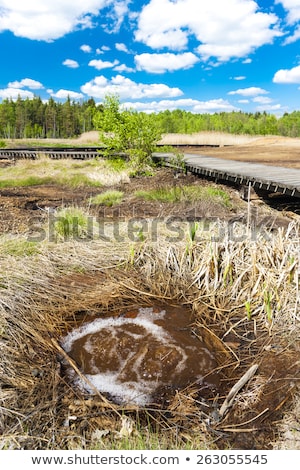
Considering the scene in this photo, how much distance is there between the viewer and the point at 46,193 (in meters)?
9.27

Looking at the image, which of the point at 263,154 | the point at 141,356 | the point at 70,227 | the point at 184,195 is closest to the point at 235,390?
the point at 141,356

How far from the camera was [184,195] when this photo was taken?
7.88m

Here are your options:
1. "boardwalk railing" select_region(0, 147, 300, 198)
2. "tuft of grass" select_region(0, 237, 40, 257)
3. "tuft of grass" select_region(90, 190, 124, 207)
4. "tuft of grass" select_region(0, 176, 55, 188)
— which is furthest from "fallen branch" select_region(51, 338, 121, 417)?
"tuft of grass" select_region(0, 176, 55, 188)

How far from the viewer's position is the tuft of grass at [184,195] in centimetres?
749

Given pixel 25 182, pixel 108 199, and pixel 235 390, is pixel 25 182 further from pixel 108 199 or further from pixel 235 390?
pixel 235 390

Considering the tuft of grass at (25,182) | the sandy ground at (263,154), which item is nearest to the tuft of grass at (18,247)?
the tuft of grass at (25,182)

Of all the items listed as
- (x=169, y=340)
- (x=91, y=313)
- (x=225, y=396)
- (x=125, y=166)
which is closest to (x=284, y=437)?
(x=225, y=396)

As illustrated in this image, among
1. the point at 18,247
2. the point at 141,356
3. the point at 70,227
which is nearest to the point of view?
the point at 141,356

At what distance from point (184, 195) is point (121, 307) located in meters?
4.71

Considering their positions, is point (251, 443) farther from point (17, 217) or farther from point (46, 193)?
point (46, 193)

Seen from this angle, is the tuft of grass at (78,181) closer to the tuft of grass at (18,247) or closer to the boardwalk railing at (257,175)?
the boardwalk railing at (257,175)

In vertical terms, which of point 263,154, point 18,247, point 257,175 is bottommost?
point 18,247

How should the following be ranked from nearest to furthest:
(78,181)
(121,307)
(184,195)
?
(121,307), (184,195), (78,181)
